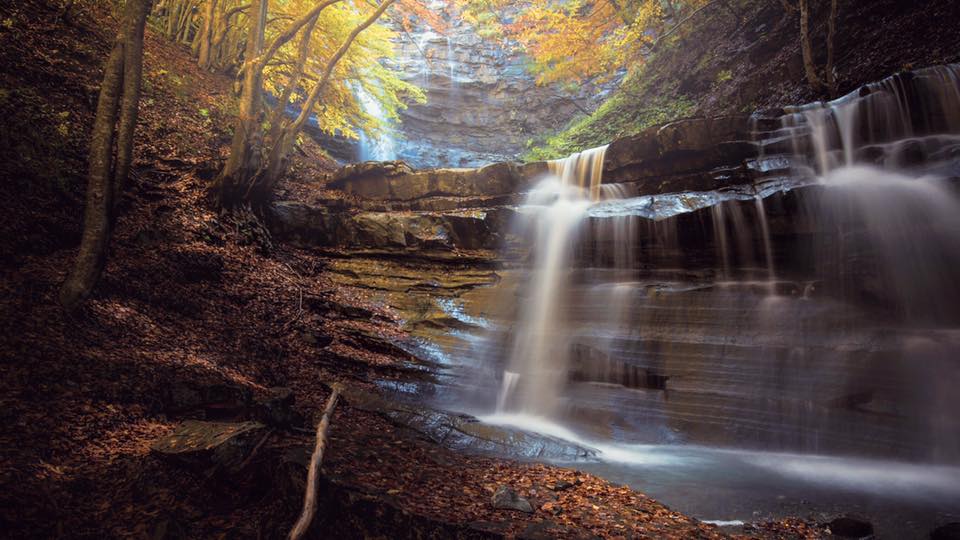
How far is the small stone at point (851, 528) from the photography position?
14.2 ft

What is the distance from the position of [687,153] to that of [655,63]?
1081 cm

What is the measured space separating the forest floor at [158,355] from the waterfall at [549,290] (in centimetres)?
253

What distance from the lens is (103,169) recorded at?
5441mm

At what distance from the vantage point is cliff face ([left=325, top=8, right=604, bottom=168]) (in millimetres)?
25453

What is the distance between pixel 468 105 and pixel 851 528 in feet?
89.3

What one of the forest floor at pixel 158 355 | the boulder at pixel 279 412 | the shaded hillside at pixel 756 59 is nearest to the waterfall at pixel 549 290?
the forest floor at pixel 158 355

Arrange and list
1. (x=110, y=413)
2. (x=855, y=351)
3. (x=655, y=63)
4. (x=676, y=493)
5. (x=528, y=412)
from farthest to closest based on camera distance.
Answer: (x=655, y=63) → (x=528, y=412) → (x=855, y=351) → (x=676, y=493) → (x=110, y=413)

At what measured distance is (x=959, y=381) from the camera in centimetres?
583

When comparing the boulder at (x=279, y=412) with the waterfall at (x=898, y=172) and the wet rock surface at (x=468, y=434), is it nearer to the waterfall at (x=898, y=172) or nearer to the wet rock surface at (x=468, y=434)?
the wet rock surface at (x=468, y=434)

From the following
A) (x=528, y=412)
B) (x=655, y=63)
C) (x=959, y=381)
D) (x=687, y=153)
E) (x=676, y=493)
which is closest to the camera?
(x=676, y=493)

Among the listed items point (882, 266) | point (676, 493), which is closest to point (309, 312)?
point (676, 493)

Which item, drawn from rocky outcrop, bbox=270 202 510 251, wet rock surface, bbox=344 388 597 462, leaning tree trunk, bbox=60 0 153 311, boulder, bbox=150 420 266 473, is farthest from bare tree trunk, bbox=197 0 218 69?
boulder, bbox=150 420 266 473

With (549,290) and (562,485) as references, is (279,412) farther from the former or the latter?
(549,290)

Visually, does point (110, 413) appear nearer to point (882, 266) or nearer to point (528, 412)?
point (528, 412)
